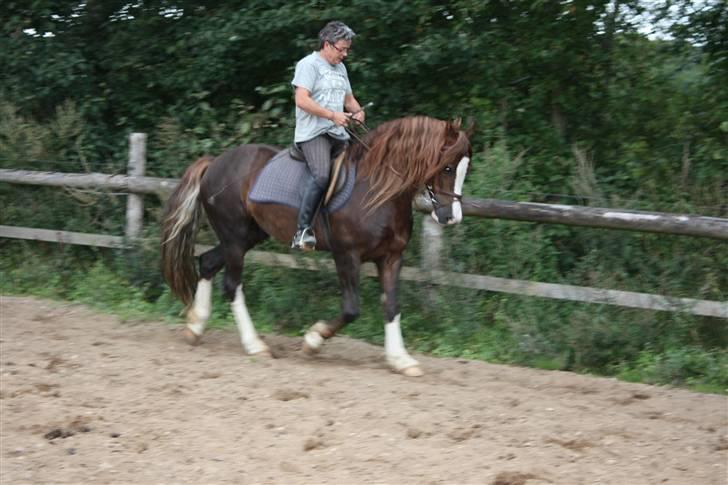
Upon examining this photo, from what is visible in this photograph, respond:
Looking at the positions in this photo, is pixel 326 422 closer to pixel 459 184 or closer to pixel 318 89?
pixel 459 184

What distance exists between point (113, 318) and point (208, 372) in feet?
7.98

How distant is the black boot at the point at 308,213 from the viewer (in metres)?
7.24

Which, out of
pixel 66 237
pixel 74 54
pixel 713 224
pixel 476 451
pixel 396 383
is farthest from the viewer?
pixel 74 54

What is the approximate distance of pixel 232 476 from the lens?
4.93m

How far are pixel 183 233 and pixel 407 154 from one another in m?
2.36

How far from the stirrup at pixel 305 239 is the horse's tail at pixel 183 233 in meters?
1.39

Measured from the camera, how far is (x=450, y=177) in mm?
7004

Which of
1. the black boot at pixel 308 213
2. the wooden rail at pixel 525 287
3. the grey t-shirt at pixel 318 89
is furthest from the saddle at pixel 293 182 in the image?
the wooden rail at pixel 525 287

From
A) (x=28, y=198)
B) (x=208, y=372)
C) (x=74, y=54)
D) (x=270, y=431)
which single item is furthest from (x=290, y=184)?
(x=74, y=54)

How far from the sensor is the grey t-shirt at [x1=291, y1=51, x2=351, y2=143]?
23.7 ft

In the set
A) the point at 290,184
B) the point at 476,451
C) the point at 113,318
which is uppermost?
the point at 290,184

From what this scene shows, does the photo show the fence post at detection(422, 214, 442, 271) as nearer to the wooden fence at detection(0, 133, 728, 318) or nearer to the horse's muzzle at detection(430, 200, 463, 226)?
the wooden fence at detection(0, 133, 728, 318)

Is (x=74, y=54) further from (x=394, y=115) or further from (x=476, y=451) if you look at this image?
(x=476, y=451)

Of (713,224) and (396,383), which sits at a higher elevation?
(713,224)
